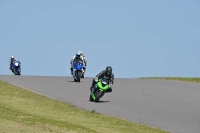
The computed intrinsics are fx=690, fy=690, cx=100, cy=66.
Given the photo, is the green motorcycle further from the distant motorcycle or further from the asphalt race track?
the distant motorcycle

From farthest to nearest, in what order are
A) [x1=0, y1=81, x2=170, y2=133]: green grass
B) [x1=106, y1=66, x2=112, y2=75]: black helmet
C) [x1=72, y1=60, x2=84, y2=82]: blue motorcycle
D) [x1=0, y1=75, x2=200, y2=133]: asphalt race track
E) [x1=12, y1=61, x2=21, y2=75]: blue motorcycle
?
[x1=12, y1=61, x2=21, y2=75]: blue motorcycle
[x1=72, y1=60, x2=84, y2=82]: blue motorcycle
[x1=106, y1=66, x2=112, y2=75]: black helmet
[x1=0, y1=75, x2=200, y2=133]: asphalt race track
[x1=0, y1=81, x2=170, y2=133]: green grass

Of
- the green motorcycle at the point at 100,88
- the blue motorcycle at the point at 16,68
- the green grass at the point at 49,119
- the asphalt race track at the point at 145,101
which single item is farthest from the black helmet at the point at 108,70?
the blue motorcycle at the point at 16,68

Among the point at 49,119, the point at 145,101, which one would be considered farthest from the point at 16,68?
the point at 49,119

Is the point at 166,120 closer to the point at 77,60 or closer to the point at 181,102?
the point at 181,102

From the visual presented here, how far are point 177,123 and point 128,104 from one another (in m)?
5.29

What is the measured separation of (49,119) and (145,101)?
34.9 ft

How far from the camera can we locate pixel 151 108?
26328mm

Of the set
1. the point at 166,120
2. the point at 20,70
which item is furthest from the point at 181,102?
the point at 20,70

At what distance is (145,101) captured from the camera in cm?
2911

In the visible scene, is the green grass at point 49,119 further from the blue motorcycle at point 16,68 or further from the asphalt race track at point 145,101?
the blue motorcycle at point 16,68

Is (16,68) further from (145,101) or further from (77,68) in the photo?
(145,101)

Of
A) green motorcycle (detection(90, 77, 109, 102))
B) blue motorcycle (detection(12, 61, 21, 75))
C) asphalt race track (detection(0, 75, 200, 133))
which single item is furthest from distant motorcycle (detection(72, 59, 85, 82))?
blue motorcycle (detection(12, 61, 21, 75))

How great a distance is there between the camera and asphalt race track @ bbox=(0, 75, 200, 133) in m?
22.7

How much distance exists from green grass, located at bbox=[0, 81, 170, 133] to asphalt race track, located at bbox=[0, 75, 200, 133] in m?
1.24
